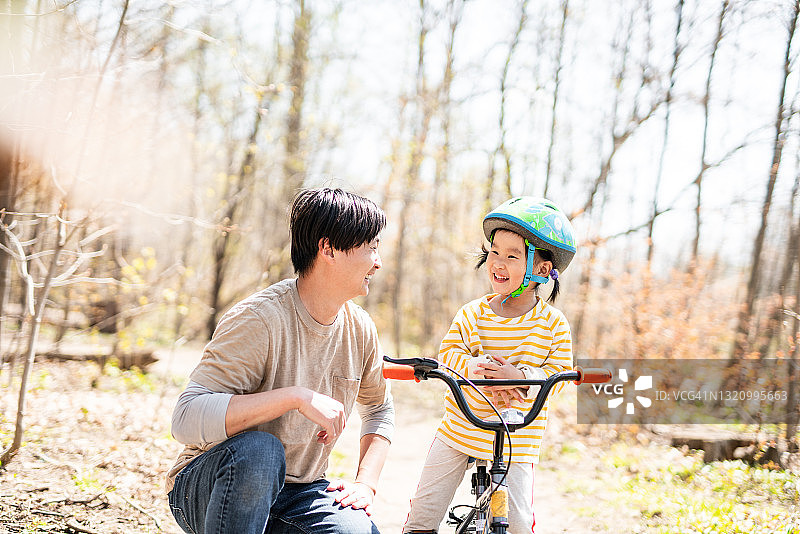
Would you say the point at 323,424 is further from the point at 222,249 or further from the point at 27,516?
the point at 222,249

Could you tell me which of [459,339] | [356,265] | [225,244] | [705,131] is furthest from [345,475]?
[225,244]

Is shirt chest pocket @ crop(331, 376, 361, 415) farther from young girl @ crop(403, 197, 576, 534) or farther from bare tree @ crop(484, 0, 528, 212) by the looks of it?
bare tree @ crop(484, 0, 528, 212)

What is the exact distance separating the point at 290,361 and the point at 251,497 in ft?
1.57

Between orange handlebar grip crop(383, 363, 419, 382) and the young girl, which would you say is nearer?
orange handlebar grip crop(383, 363, 419, 382)

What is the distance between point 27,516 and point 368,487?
2139mm

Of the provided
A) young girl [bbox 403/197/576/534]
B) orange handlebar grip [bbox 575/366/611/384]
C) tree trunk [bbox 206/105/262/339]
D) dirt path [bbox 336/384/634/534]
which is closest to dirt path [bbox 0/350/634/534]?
dirt path [bbox 336/384/634/534]

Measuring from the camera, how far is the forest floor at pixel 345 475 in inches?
144

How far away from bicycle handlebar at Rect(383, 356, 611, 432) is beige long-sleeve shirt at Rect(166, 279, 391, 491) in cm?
23

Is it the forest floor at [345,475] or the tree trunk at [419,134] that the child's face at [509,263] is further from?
the tree trunk at [419,134]

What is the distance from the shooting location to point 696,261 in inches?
327

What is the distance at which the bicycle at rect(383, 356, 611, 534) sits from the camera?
2.12 metres

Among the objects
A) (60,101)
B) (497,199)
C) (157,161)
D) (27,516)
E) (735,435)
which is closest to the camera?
(27,516)

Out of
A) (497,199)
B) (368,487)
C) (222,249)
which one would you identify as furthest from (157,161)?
(368,487)

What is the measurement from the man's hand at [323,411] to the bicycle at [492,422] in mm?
263
